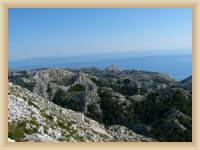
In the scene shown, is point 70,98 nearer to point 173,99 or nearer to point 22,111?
point 173,99

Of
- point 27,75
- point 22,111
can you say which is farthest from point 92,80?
point 22,111

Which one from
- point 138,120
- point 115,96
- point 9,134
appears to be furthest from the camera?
point 115,96

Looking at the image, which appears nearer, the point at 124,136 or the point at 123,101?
the point at 124,136

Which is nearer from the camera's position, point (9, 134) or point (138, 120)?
point (9, 134)

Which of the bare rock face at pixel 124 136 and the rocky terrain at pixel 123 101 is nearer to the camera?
the bare rock face at pixel 124 136

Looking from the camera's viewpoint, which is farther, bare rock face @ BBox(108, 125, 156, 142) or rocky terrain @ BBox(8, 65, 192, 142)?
rocky terrain @ BBox(8, 65, 192, 142)

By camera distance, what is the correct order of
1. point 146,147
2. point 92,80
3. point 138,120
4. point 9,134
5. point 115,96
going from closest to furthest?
point 146,147 → point 9,134 → point 138,120 → point 115,96 → point 92,80
